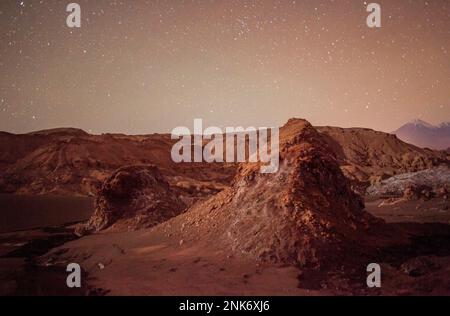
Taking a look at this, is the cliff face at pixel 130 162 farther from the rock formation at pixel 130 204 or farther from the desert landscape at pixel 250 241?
the desert landscape at pixel 250 241

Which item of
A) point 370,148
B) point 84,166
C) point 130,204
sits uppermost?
point 370,148

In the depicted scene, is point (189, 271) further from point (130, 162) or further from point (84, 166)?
point (130, 162)

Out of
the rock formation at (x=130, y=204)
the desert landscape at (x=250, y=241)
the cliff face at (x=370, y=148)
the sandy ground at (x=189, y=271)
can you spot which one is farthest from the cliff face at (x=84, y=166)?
the cliff face at (x=370, y=148)

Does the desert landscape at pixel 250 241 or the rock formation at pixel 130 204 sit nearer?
the desert landscape at pixel 250 241

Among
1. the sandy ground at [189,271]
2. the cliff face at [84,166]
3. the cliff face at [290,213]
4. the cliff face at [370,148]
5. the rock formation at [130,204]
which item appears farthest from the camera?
the cliff face at [370,148]

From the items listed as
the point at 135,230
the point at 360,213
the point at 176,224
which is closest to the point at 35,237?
the point at 135,230

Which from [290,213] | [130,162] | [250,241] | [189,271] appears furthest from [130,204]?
[130,162]

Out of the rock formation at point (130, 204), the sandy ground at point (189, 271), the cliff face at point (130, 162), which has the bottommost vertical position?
the sandy ground at point (189, 271)

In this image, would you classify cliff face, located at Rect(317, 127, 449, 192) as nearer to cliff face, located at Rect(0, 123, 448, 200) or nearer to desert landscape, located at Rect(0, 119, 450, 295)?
cliff face, located at Rect(0, 123, 448, 200)

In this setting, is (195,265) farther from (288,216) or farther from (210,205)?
(210,205)
